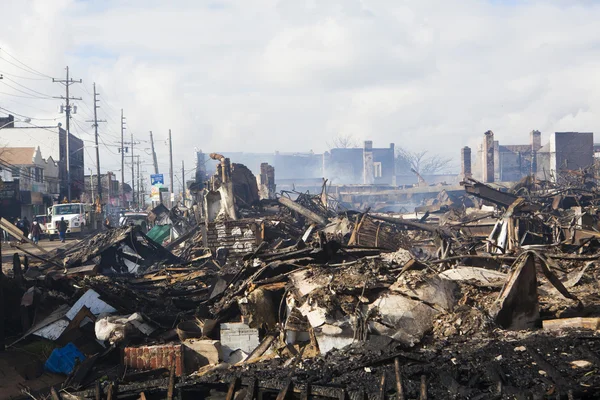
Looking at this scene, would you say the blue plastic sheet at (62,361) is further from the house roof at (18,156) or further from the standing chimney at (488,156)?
the house roof at (18,156)

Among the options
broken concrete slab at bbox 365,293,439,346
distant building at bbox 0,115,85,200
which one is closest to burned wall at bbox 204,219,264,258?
broken concrete slab at bbox 365,293,439,346

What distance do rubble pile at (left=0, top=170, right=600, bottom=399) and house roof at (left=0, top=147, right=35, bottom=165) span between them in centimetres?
4063

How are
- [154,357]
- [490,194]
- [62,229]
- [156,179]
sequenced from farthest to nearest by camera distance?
[156,179], [62,229], [490,194], [154,357]

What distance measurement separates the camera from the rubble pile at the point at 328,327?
5.54 meters

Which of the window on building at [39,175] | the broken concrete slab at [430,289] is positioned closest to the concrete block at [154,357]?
the broken concrete slab at [430,289]

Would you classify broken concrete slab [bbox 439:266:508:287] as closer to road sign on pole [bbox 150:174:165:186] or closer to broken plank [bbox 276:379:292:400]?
broken plank [bbox 276:379:292:400]

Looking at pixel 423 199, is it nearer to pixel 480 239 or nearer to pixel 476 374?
pixel 480 239

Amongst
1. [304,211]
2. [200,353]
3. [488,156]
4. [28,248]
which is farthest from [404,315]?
[488,156]

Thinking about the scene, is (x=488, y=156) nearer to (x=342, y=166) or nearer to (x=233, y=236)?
(x=233, y=236)

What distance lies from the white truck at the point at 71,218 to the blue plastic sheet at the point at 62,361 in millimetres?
26850

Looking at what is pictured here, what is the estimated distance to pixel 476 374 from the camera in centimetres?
536

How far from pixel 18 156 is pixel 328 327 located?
50.8 metres

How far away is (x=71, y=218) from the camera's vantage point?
34875mm

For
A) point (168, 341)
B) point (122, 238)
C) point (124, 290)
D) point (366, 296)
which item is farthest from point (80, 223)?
point (366, 296)
